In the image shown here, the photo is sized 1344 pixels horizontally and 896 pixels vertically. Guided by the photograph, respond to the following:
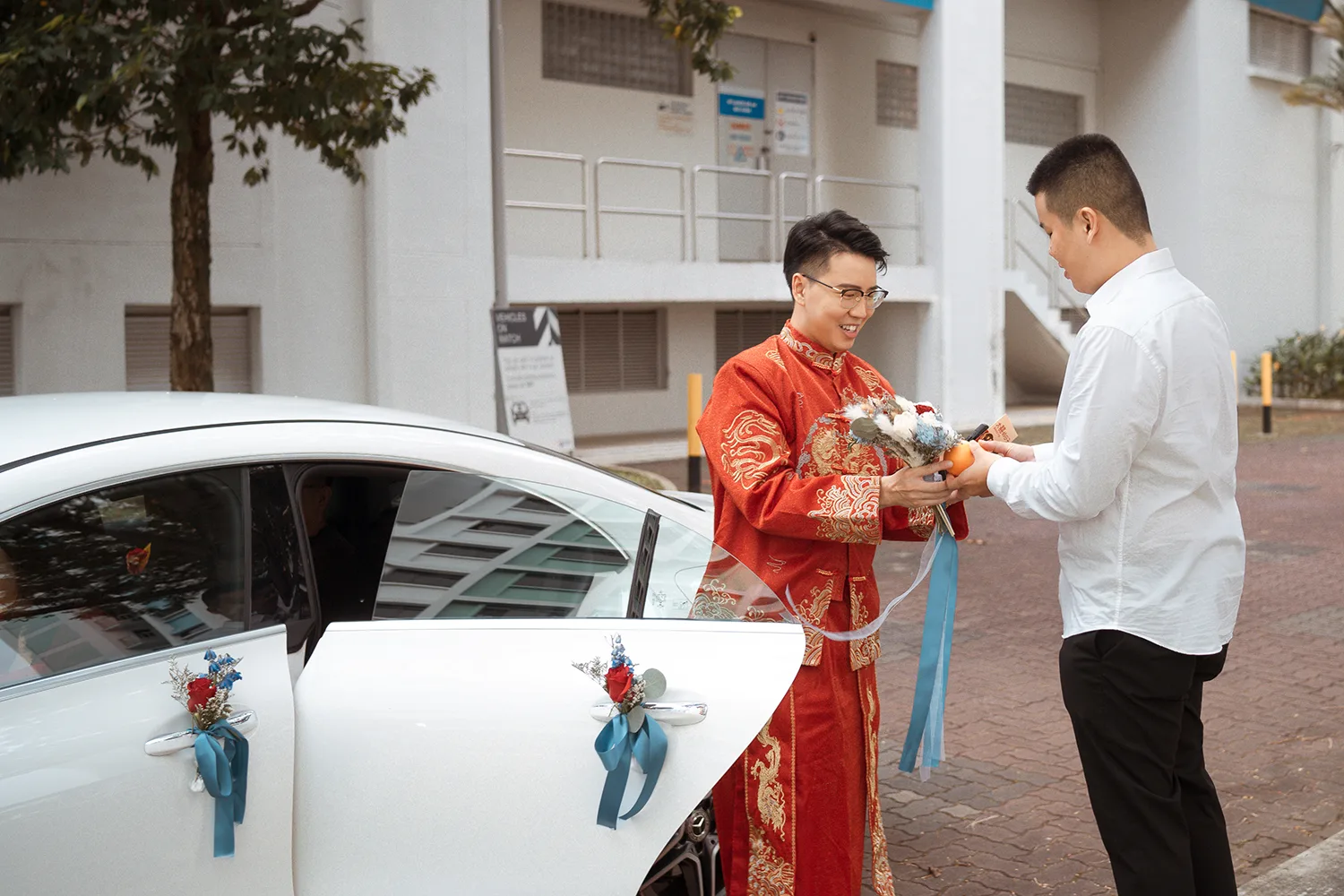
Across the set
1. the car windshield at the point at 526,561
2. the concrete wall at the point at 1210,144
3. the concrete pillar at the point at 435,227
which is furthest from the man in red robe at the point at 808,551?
the concrete wall at the point at 1210,144

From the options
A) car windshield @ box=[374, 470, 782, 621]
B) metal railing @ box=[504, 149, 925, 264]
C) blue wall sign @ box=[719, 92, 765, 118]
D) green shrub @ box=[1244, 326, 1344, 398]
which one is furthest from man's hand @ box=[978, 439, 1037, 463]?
green shrub @ box=[1244, 326, 1344, 398]

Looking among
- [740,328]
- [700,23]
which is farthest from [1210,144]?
[700,23]

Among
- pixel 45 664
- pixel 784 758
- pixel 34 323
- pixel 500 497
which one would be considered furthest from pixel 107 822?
pixel 34 323

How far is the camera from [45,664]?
2.33m

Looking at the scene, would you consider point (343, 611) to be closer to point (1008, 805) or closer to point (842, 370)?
point (842, 370)

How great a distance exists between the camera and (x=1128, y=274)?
9.19 ft

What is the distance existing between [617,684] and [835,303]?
107 cm

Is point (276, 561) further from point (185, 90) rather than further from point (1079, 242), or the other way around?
point (185, 90)

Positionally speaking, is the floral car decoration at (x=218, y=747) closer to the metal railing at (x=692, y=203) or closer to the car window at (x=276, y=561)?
the car window at (x=276, y=561)

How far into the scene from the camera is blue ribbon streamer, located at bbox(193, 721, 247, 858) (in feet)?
7.44

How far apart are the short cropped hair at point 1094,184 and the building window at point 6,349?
974 centimetres

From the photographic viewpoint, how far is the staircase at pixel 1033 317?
1923 centimetres

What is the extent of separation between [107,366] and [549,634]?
30.5 feet

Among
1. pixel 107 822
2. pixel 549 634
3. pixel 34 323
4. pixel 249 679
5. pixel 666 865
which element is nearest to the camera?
pixel 107 822
